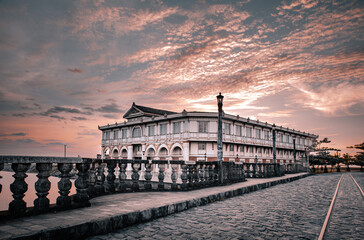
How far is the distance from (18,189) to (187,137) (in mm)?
32177

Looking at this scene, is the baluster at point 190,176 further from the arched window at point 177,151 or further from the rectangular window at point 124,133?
the rectangular window at point 124,133

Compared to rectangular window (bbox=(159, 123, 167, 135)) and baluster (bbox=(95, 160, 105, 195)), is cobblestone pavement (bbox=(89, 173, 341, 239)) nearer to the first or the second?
baluster (bbox=(95, 160, 105, 195))

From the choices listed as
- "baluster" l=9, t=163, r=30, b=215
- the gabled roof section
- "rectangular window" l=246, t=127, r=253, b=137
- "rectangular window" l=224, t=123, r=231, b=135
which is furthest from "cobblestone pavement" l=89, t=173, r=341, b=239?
the gabled roof section

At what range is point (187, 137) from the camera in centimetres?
3578

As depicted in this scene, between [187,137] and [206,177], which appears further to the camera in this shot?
[187,137]

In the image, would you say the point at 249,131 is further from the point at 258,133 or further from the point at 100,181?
the point at 100,181

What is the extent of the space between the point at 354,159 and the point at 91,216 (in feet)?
225

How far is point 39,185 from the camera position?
160 inches

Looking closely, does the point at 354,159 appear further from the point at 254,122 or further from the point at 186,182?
the point at 186,182

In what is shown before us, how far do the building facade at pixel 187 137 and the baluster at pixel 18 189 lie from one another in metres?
31.7

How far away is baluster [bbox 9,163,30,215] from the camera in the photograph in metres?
3.79

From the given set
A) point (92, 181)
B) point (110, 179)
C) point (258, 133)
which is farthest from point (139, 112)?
point (92, 181)

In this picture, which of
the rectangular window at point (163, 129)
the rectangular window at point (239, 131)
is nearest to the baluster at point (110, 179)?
the rectangular window at point (163, 129)

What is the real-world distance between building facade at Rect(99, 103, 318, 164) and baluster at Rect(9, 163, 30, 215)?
31.7 m
